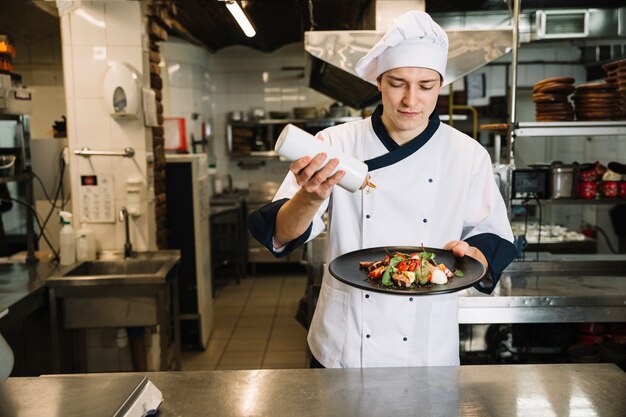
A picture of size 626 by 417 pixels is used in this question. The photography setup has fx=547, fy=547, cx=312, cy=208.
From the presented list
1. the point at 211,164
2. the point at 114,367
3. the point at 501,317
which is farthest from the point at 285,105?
the point at 501,317

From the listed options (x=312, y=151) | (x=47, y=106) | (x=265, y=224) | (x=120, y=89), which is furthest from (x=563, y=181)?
(x=47, y=106)

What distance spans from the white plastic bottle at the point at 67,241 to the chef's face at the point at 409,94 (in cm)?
Result: 234

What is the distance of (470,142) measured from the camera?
1.80m

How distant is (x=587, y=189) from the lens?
310 centimetres

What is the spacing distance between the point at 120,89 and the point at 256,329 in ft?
8.20

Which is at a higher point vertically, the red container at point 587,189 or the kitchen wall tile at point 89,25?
the kitchen wall tile at point 89,25

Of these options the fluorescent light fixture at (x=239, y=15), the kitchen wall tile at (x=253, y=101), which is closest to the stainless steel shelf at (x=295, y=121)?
the kitchen wall tile at (x=253, y=101)

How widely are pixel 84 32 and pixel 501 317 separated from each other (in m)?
2.88

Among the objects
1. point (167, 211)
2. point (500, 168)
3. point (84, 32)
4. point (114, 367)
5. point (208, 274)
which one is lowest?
point (114, 367)

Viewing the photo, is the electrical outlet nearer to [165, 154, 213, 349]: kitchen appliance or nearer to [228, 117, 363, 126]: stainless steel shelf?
[165, 154, 213, 349]: kitchen appliance

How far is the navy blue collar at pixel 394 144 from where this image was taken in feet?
5.71

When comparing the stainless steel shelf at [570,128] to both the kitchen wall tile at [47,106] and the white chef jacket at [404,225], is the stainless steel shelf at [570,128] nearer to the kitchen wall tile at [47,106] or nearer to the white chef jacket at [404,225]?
the white chef jacket at [404,225]

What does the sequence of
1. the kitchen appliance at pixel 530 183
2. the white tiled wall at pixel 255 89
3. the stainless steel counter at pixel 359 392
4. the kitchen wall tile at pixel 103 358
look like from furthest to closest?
the white tiled wall at pixel 255 89, the kitchen wall tile at pixel 103 358, the kitchen appliance at pixel 530 183, the stainless steel counter at pixel 359 392

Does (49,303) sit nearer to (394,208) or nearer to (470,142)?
(394,208)
